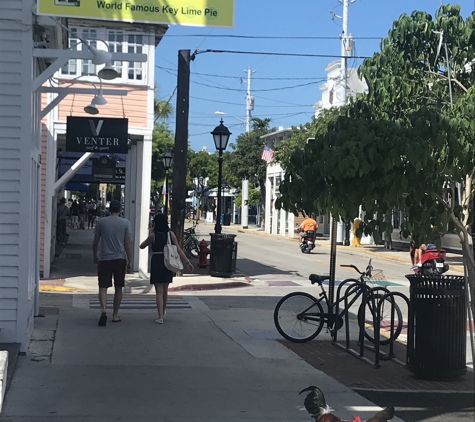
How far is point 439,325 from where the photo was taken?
27.4 feet

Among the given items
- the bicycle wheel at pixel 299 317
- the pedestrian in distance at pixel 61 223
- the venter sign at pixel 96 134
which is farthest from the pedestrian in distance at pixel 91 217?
the bicycle wheel at pixel 299 317

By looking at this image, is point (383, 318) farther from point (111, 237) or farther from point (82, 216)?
point (82, 216)

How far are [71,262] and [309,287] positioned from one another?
791cm

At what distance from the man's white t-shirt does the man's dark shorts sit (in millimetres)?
68

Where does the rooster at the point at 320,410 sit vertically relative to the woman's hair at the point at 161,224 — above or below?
below

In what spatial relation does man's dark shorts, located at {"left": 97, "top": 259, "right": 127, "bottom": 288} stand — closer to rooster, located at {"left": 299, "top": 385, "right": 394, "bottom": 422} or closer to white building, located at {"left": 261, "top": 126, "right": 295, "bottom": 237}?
rooster, located at {"left": 299, "top": 385, "right": 394, "bottom": 422}

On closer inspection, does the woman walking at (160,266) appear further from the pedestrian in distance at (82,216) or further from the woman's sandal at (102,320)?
the pedestrian in distance at (82,216)

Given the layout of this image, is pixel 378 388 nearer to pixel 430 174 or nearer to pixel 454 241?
pixel 430 174

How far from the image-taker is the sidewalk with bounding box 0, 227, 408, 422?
685 centimetres

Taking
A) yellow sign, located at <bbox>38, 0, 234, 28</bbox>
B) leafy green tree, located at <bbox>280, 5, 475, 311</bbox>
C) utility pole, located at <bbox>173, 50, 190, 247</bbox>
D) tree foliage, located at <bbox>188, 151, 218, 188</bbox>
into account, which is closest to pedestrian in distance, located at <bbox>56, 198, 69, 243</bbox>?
utility pole, located at <bbox>173, 50, 190, 247</bbox>

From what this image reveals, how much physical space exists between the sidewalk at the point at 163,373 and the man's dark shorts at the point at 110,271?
0.68m

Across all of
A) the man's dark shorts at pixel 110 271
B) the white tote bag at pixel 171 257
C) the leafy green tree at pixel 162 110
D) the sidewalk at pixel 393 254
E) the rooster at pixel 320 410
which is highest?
the leafy green tree at pixel 162 110

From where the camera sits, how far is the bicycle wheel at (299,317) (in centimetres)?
1054

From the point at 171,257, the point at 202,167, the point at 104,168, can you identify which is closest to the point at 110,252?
the point at 171,257
